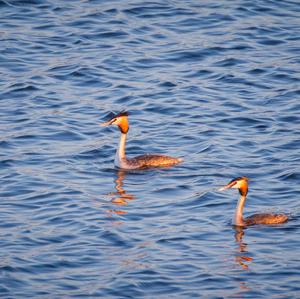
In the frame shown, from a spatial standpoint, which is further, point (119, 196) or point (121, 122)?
point (121, 122)

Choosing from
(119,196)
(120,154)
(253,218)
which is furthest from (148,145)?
(253,218)

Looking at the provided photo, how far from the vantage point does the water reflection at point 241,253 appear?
46.6 feet

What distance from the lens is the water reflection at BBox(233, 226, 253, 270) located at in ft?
46.6

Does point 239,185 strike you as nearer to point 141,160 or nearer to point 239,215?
point 239,215

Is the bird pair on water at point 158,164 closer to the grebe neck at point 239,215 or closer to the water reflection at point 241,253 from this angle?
the grebe neck at point 239,215

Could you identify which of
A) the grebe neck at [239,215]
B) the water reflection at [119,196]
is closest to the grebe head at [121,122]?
the water reflection at [119,196]

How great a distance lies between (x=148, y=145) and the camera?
65.7 ft

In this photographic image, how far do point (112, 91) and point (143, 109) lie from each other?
4.19 feet

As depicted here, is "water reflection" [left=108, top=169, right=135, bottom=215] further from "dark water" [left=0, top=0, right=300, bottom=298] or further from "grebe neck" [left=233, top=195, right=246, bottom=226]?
"grebe neck" [left=233, top=195, right=246, bottom=226]

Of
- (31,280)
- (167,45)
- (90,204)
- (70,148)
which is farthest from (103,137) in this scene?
(31,280)

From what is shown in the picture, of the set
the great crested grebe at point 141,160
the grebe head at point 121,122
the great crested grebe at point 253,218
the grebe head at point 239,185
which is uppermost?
the grebe head at point 121,122

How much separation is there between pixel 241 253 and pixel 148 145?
19.3ft

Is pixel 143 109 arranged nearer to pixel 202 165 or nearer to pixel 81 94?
pixel 81 94

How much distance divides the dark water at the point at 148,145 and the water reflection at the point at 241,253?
0.03 m
